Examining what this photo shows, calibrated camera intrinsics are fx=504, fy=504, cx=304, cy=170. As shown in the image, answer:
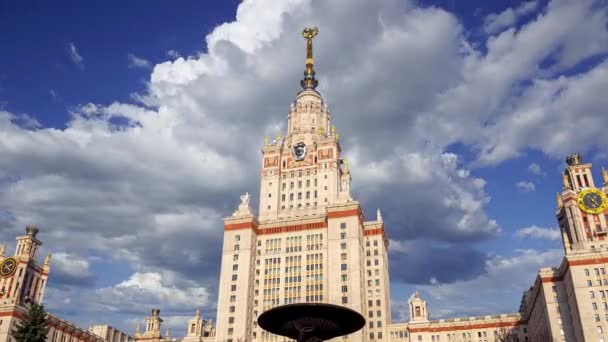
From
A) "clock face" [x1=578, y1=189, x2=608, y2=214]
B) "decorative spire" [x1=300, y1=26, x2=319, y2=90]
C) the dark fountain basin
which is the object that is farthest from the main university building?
the dark fountain basin

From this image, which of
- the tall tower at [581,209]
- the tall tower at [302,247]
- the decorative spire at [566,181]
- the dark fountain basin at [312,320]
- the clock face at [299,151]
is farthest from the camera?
the clock face at [299,151]

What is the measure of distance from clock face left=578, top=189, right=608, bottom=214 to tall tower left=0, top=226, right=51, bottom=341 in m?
113

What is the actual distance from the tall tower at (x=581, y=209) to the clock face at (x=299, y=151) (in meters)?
62.0

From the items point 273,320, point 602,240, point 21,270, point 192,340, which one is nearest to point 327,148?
point 192,340

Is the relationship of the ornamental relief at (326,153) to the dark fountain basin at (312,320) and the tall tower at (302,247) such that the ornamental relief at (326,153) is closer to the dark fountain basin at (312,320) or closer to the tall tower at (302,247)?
the tall tower at (302,247)

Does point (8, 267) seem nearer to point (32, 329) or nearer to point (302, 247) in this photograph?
point (32, 329)

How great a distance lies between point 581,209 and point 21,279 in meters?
117

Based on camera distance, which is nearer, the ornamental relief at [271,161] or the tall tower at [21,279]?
the tall tower at [21,279]

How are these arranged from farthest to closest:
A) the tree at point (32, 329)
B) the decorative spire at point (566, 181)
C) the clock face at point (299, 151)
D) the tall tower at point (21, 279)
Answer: the clock face at point (299, 151)
the tall tower at point (21, 279)
the decorative spire at point (566, 181)
the tree at point (32, 329)

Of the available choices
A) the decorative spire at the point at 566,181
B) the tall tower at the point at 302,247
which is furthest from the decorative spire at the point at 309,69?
the decorative spire at the point at 566,181

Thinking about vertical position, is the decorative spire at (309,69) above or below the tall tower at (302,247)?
above

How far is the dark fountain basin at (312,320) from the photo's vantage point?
154 feet

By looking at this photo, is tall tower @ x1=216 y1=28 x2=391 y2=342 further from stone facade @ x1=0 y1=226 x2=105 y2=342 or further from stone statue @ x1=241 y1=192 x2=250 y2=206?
stone facade @ x1=0 y1=226 x2=105 y2=342

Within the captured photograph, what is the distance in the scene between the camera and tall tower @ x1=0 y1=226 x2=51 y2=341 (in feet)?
344
